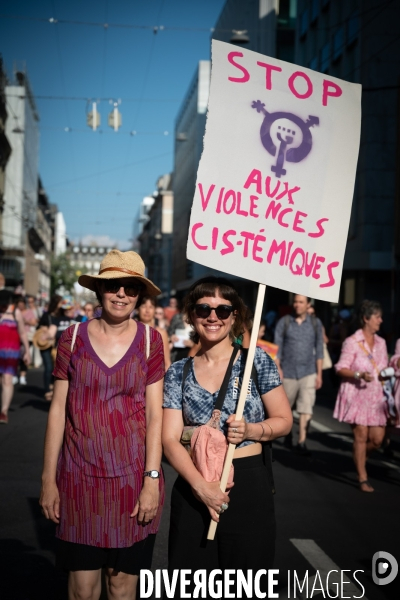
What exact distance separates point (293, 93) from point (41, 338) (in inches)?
441

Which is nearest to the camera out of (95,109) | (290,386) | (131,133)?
(290,386)

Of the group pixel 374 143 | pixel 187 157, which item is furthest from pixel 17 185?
pixel 374 143

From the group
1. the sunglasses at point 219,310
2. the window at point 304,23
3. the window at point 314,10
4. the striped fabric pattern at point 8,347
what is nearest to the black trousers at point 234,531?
the sunglasses at point 219,310

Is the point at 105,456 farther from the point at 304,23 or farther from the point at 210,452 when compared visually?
the point at 304,23

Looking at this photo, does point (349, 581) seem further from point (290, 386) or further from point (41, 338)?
point (41, 338)

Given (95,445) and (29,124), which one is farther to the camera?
(29,124)

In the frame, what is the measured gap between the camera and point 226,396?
3584 mm

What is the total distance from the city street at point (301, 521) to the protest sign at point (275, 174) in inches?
88.3

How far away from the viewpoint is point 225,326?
373cm

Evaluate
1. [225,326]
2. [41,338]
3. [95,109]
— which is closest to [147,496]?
[225,326]

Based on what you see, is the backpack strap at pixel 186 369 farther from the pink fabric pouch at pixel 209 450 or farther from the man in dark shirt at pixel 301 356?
the man in dark shirt at pixel 301 356

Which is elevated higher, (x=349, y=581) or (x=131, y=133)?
(x=131, y=133)

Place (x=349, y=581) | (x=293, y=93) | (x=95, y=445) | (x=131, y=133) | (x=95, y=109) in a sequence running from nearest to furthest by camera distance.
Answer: (x=95, y=445) < (x=293, y=93) < (x=349, y=581) < (x=95, y=109) < (x=131, y=133)

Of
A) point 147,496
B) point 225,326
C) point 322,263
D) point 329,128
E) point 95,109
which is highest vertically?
point 95,109
